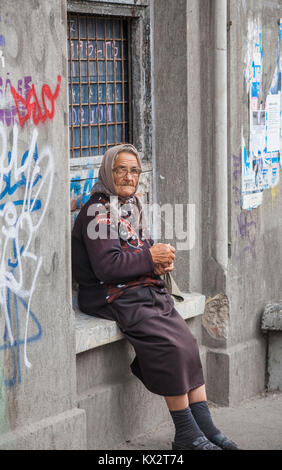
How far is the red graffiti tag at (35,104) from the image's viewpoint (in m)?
3.89

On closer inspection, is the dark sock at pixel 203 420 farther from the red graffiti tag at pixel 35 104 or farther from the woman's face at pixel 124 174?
the red graffiti tag at pixel 35 104

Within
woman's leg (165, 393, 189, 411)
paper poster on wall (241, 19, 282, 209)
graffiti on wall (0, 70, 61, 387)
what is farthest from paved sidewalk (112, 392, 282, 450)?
paper poster on wall (241, 19, 282, 209)

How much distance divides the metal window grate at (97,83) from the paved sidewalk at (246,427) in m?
1.83

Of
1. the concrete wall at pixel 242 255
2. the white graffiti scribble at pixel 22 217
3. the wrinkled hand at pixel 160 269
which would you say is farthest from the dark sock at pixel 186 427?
the concrete wall at pixel 242 255

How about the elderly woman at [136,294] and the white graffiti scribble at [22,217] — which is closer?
the white graffiti scribble at [22,217]

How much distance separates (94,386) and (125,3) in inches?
94.9

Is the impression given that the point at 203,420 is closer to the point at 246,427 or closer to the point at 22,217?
the point at 246,427

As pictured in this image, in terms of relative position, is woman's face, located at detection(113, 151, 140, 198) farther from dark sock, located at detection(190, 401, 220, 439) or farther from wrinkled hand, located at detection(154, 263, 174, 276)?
dark sock, located at detection(190, 401, 220, 439)

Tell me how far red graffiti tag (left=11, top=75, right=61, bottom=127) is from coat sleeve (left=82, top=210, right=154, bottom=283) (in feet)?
2.47

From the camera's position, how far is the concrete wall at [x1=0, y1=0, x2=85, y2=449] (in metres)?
3.85

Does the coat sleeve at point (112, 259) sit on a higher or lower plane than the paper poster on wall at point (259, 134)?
lower

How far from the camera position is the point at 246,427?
17.4 feet

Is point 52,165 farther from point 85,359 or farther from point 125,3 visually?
point 125,3
